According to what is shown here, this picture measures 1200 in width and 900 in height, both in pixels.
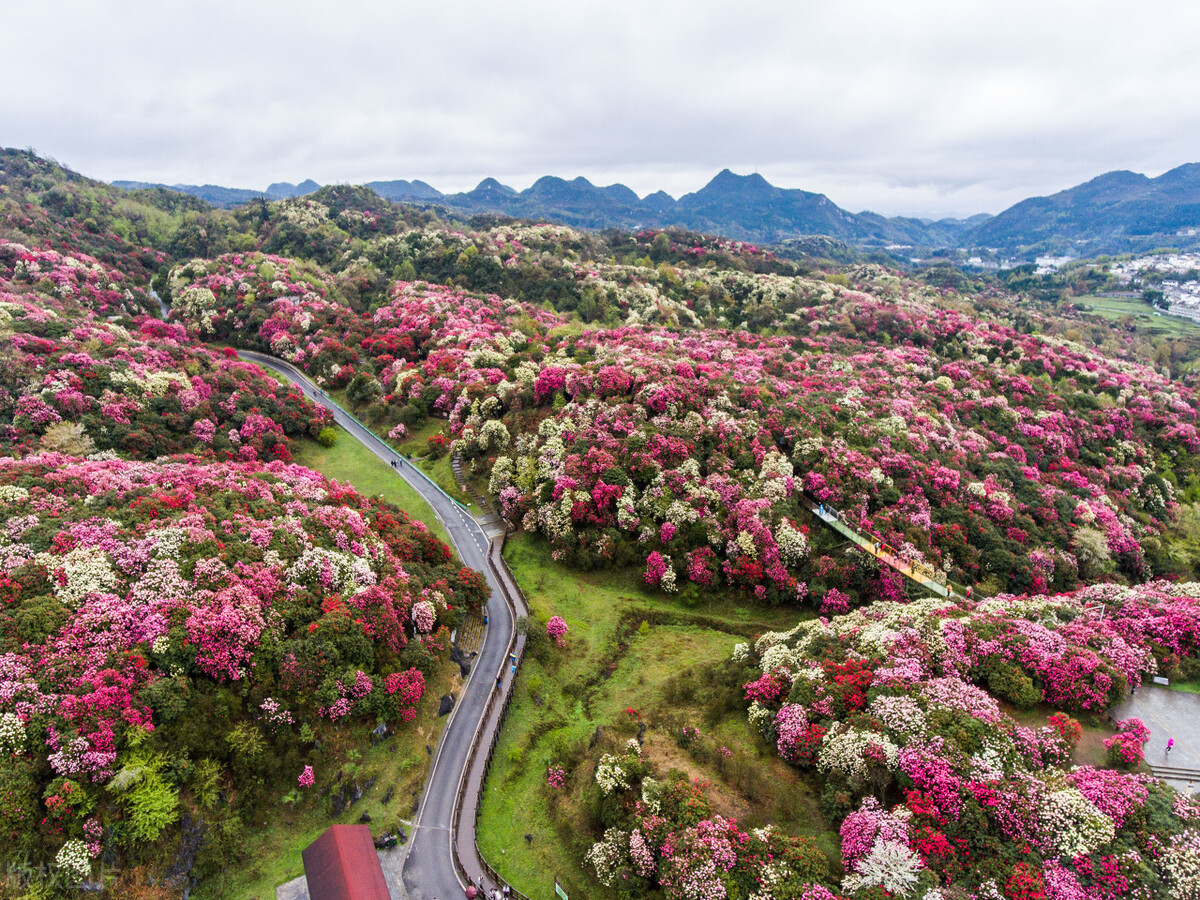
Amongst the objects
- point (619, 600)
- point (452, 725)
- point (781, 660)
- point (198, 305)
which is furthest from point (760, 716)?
point (198, 305)

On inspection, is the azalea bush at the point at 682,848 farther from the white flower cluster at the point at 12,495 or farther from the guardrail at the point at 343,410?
the white flower cluster at the point at 12,495

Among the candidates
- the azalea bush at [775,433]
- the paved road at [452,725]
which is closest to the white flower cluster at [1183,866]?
the azalea bush at [775,433]

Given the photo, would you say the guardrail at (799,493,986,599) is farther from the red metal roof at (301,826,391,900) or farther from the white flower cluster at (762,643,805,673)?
the red metal roof at (301,826,391,900)

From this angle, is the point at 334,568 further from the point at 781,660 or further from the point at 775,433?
the point at 775,433

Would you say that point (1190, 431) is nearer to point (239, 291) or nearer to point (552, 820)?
point (552, 820)

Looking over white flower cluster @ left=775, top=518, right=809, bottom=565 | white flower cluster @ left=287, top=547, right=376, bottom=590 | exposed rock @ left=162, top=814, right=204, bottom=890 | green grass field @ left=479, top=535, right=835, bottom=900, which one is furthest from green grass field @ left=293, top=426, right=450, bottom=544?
white flower cluster @ left=775, top=518, right=809, bottom=565
